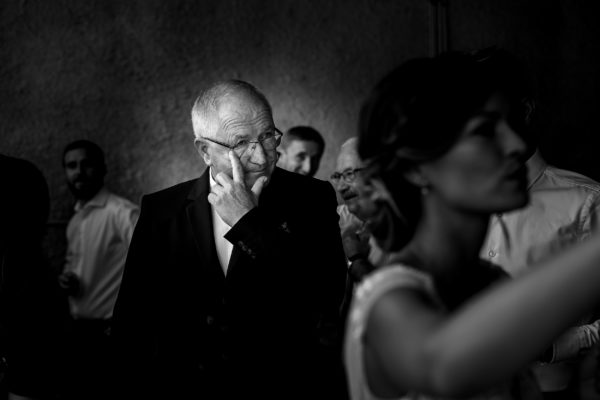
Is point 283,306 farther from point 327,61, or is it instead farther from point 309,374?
point 327,61

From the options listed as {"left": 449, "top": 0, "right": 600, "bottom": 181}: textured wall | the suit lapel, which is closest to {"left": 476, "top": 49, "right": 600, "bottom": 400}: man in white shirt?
the suit lapel

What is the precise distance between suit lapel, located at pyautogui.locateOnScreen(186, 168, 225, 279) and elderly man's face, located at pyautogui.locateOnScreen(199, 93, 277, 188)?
14cm

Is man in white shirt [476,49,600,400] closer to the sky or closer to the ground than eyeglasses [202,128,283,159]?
closer to the ground

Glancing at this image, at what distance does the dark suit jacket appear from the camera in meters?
2.12

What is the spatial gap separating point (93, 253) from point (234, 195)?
252cm

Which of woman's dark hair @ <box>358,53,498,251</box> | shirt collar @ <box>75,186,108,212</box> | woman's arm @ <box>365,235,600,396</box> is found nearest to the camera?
woman's arm @ <box>365,235,600,396</box>

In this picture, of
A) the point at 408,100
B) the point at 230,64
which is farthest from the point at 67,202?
the point at 408,100

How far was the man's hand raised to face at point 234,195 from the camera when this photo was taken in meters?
2.20

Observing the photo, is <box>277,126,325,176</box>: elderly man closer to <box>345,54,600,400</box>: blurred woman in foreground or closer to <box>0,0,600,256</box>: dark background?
<box>0,0,600,256</box>: dark background

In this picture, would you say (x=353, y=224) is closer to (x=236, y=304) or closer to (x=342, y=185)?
(x=342, y=185)

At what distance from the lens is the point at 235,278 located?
2.17 meters

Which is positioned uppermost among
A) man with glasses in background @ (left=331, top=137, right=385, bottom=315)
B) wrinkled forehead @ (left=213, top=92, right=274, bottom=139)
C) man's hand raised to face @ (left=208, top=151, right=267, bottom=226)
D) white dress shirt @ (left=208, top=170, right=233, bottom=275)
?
wrinkled forehead @ (left=213, top=92, right=274, bottom=139)

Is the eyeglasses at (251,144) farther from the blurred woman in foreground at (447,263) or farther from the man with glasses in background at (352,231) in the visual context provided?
the blurred woman in foreground at (447,263)

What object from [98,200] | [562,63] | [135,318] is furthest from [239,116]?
[562,63]
